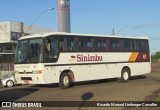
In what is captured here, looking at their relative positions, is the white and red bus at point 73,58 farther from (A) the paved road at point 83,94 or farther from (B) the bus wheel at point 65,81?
(A) the paved road at point 83,94

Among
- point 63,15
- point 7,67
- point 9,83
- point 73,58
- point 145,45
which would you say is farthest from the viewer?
point 63,15

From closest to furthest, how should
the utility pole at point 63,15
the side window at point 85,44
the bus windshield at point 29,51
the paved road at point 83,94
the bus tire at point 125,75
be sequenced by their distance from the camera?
the paved road at point 83,94, the bus windshield at point 29,51, the side window at point 85,44, the bus tire at point 125,75, the utility pole at point 63,15

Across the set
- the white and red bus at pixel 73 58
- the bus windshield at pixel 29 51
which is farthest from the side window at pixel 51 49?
the bus windshield at pixel 29 51

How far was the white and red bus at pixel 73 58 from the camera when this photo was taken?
67.1 ft

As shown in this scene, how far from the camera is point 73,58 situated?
72.6ft

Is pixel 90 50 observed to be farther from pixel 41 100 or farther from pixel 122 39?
pixel 41 100

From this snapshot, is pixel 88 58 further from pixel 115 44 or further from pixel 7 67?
pixel 7 67

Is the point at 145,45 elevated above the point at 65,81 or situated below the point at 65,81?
above

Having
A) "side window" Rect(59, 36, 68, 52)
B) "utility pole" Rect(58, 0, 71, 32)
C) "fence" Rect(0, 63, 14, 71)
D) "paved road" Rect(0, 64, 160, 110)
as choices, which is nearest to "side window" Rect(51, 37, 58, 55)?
"side window" Rect(59, 36, 68, 52)

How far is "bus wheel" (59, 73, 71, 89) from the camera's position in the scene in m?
21.3

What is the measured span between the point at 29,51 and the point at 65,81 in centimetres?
268

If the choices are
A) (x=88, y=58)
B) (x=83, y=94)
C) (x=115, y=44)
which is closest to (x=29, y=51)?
(x=88, y=58)

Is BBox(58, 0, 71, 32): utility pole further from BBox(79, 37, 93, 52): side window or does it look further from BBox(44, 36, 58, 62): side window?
BBox(44, 36, 58, 62): side window

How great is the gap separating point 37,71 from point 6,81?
25.6ft
